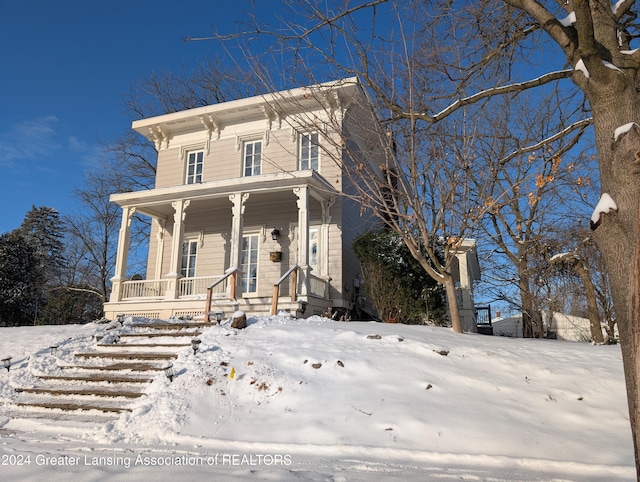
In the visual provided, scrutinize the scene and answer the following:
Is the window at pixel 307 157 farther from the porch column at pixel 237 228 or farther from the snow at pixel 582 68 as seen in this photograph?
the snow at pixel 582 68

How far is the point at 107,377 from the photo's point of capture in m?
6.57

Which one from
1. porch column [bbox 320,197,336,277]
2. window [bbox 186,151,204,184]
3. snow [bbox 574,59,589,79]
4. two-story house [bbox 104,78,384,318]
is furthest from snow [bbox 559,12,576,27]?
window [bbox 186,151,204,184]

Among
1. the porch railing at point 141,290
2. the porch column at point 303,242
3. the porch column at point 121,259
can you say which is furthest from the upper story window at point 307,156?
the porch railing at point 141,290

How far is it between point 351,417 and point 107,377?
12.5 feet

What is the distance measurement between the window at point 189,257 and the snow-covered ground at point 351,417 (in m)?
7.02

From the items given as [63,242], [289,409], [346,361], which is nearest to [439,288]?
[346,361]

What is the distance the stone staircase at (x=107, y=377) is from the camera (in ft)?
19.1

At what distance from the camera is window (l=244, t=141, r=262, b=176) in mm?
14461

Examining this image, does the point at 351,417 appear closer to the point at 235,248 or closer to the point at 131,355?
the point at 131,355

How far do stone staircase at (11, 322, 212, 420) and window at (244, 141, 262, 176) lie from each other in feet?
23.0

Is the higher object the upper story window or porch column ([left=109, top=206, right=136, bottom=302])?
the upper story window

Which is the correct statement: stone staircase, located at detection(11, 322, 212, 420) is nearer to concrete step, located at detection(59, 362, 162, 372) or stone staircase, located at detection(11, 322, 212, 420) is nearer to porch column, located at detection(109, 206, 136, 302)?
concrete step, located at detection(59, 362, 162, 372)

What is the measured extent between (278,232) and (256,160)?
2.76 m

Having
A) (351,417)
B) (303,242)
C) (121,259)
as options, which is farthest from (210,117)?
(351,417)
